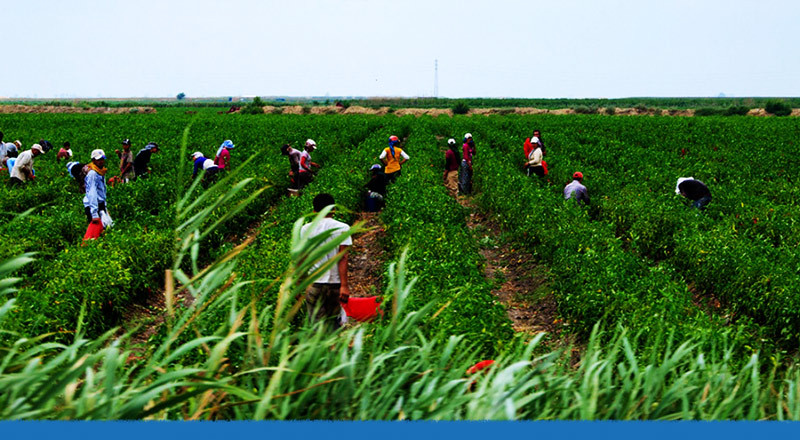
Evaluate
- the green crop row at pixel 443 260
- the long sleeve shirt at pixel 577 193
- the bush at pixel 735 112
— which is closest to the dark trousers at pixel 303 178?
the green crop row at pixel 443 260

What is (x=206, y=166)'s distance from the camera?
15.2 metres

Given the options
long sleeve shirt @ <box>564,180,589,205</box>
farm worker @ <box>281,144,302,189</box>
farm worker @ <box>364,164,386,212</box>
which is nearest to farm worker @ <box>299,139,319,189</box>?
farm worker @ <box>281,144,302,189</box>

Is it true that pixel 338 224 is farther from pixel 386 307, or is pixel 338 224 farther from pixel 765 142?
pixel 765 142

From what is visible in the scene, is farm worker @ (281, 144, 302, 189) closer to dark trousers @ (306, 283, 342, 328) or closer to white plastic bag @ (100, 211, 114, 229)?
white plastic bag @ (100, 211, 114, 229)

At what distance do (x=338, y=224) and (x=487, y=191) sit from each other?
11.3 meters

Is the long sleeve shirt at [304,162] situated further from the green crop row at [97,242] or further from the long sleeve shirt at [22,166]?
the long sleeve shirt at [22,166]

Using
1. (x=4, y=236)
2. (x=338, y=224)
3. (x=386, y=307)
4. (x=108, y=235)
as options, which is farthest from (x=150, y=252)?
(x=386, y=307)

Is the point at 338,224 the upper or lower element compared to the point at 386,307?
upper

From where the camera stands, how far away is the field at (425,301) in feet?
8.17

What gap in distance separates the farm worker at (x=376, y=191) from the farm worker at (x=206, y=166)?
4020 mm

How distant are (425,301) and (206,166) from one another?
999cm

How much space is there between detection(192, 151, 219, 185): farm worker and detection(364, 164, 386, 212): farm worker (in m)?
4.02

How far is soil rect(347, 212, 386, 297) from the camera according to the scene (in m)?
10.3

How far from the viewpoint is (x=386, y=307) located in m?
5.47
